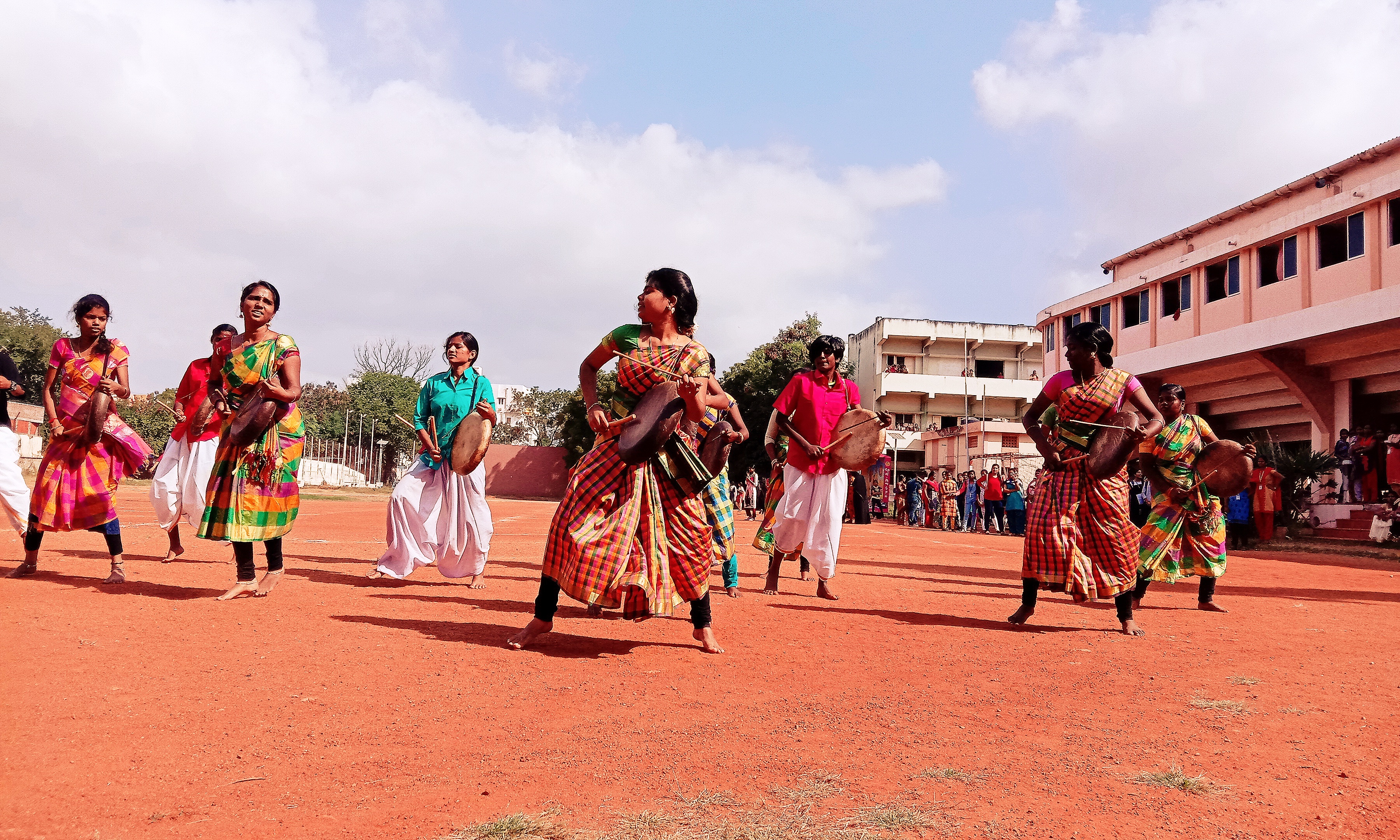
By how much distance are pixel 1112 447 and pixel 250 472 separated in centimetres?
577

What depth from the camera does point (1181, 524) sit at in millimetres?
8609

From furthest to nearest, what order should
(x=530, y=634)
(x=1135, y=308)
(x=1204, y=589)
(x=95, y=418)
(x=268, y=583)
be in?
(x=1135, y=308), (x=1204, y=589), (x=95, y=418), (x=268, y=583), (x=530, y=634)

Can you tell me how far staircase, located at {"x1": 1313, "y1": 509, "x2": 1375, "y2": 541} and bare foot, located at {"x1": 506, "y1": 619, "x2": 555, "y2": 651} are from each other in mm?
21280

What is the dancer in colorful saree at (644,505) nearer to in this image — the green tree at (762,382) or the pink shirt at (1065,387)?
the pink shirt at (1065,387)

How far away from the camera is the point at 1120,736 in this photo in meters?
3.79

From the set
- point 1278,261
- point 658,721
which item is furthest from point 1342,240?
point 658,721

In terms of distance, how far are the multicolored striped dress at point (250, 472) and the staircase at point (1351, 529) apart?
21961 mm

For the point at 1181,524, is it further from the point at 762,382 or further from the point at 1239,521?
the point at 762,382

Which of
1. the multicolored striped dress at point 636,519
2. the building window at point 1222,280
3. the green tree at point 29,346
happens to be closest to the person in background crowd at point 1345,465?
the building window at point 1222,280

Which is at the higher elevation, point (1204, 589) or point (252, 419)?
point (252, 419)

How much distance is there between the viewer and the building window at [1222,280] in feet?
90.5

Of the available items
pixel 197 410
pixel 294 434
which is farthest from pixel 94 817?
pixel 197 410

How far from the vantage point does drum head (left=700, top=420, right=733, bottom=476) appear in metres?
7.80

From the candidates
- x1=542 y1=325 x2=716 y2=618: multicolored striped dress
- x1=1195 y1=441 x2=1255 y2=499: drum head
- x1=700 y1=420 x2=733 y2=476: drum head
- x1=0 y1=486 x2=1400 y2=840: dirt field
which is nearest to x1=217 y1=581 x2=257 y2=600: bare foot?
x1=0 y1=486 x2=1400 y2=840: dirt field
